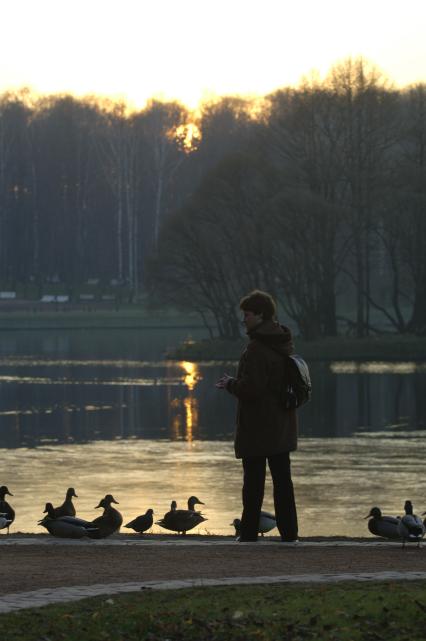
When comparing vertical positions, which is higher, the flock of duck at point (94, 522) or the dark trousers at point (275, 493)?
the dark trousers at point (275, 493)

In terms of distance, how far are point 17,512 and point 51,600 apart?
12.5 metres

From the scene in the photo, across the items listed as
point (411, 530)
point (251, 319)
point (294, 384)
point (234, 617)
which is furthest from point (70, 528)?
point (234, 617)

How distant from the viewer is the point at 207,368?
73.2 m

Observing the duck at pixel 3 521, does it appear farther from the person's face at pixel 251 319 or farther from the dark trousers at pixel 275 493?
the person's face at pixel 251 319

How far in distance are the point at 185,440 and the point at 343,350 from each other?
40354 mm

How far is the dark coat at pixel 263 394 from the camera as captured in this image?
16594mm

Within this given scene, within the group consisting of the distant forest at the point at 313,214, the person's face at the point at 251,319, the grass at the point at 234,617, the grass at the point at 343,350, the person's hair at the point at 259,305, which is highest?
the distant forest at the point at 313,214

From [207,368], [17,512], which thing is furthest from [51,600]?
[207,368]

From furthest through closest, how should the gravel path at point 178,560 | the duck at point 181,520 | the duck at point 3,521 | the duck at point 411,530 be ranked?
the duck at point 181,520, the duck at point 3,521, the duck at point 411,530, the gravel path at point 178,560

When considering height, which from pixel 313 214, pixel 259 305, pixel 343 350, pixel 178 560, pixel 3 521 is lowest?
pixel 3 521

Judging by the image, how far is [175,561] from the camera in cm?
1574

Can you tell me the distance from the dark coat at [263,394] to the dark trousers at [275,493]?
0.19 meters

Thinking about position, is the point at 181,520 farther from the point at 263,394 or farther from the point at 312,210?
the point at 312,210

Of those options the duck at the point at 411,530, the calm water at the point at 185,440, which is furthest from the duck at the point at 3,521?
the duck at the point at 411,530
